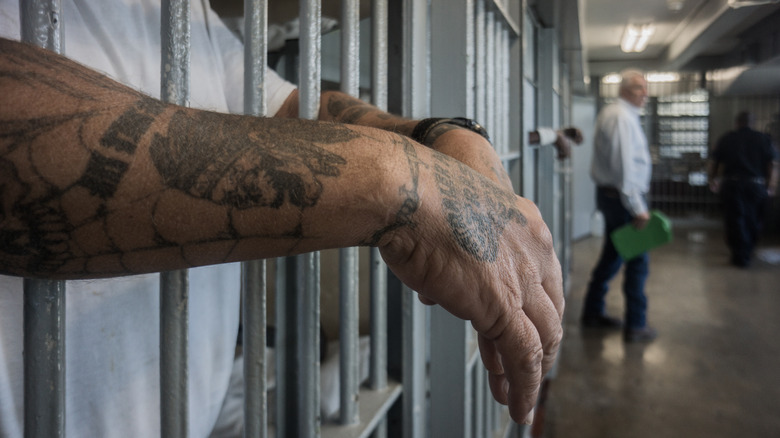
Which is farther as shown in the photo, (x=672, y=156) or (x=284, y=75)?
(x=672, y=156)

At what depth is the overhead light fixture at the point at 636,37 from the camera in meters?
8.04

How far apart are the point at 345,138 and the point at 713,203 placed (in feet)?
39.5

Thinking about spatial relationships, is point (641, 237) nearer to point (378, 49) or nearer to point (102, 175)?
point (378, 49)

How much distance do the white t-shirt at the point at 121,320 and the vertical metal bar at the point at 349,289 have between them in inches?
7.5

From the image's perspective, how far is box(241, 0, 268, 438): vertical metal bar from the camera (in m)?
0.69

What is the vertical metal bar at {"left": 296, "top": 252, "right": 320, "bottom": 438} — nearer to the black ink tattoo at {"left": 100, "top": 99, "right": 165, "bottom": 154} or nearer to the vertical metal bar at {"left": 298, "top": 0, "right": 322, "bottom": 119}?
the vertical metal bar at {"left": 298, "top": 0, "right": 322, "bottom": 119}

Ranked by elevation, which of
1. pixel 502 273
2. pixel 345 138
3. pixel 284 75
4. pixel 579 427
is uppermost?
pixel 284 75

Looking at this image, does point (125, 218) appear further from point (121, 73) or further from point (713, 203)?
point (713, 203)

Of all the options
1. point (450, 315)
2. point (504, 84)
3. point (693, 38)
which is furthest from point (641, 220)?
point (693, 38)

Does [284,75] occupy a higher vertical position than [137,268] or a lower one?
higher

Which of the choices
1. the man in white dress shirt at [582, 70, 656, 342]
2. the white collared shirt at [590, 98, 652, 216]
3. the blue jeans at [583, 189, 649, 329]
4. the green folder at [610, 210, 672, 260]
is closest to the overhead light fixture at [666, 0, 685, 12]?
the man in white dress shirt at [582, 70, 656, 342]

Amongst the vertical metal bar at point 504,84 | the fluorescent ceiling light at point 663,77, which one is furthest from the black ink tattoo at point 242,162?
the fluorescent ceiling light at point 663,77

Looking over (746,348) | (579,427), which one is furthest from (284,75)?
(746,348)

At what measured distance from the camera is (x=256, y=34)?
0.68m
